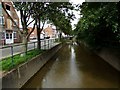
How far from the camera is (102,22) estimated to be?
772 inches

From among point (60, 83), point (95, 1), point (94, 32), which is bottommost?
point (60, 83)

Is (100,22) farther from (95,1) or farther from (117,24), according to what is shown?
(95,1)

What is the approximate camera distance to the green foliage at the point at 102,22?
1337cm

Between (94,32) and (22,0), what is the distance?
996cm

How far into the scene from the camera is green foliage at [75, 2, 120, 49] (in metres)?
13.4

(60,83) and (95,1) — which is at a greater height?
(95,1)

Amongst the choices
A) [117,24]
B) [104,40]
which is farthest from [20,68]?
[104,40]

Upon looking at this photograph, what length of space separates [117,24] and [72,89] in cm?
610

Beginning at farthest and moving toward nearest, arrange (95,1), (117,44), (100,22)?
(100,22) → (117,44) → (95,1)

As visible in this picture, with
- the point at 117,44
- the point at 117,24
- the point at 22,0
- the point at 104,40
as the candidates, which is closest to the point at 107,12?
the point at 117,24

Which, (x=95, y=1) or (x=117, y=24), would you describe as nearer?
(x=95, y=1)

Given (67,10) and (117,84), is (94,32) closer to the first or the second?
(67,10)

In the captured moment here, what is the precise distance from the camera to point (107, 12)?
14102 mm

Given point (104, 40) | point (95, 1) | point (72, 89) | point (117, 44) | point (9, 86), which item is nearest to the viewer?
point (9, 86)
